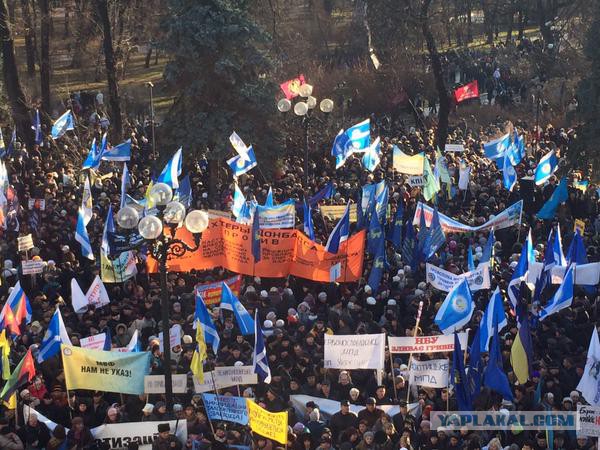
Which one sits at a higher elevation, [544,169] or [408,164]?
[408,164]

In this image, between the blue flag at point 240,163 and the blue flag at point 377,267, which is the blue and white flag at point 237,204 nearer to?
the blue flag at point 240,163

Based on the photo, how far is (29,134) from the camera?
30.6 m

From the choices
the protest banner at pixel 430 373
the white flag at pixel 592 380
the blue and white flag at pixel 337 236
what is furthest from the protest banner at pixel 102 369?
the white flag at pixel 592 380

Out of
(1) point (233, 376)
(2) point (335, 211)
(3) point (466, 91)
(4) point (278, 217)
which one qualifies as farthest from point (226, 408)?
Result: (3) point (466, 91)

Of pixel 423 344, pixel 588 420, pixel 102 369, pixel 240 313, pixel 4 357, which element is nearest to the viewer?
pixel 588 420

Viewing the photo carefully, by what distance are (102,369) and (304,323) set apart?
4017mm

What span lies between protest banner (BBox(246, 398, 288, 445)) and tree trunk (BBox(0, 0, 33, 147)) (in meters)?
20.7

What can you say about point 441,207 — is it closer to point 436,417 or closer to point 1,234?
point 1,234

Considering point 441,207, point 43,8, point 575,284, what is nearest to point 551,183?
point 441,207

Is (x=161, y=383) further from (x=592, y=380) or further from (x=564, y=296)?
(x=564, y=296)

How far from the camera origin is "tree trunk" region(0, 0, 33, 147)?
3041cm

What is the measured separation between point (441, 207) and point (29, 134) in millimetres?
13908

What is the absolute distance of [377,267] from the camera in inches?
693

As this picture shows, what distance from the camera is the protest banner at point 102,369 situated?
13047mm
